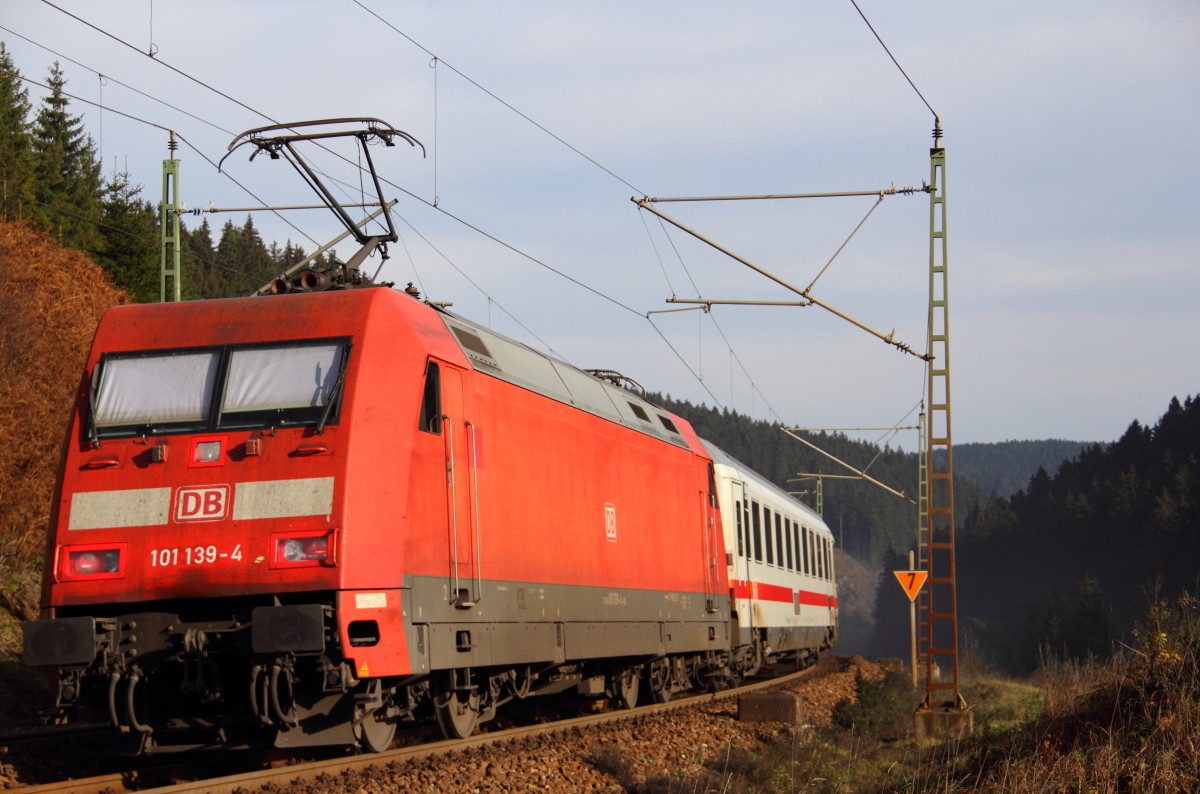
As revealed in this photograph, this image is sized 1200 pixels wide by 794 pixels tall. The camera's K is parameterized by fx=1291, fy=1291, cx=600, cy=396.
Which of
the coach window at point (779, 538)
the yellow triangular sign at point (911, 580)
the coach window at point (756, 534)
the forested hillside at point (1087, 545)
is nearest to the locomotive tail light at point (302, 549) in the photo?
the coach window at point (756, 534)

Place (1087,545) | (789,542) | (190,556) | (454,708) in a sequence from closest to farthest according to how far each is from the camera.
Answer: (190,556) → (454,708) → (789,542) → (1087,545)

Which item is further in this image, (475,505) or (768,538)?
(768,538)

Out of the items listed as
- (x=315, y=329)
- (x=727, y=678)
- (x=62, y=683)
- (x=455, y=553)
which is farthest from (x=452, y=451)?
(x=727, y=678)

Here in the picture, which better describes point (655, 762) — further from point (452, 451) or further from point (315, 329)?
point (315, 329)

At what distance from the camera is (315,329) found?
10023 millimetres

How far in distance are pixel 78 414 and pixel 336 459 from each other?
231 centimetres

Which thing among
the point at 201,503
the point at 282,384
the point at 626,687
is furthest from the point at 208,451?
the point at 626,687

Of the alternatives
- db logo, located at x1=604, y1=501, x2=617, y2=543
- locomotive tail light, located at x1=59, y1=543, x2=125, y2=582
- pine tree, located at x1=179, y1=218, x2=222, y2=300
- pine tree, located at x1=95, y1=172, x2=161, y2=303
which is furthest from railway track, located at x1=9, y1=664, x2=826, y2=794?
pine tree, located at x1=179, y1=218, x2=222, y2=300

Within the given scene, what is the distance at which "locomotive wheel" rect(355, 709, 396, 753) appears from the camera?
9.90 meters

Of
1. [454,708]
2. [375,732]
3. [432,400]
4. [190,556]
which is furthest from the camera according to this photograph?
[454,708]

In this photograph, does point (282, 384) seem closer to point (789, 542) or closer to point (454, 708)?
point (454, 708)

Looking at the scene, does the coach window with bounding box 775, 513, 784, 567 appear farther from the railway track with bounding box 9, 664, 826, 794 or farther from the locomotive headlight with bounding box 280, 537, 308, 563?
the locomotive headlight with bounding box 280, 537, 308, 563

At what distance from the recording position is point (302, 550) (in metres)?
9.12

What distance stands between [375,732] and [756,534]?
13215 mm
